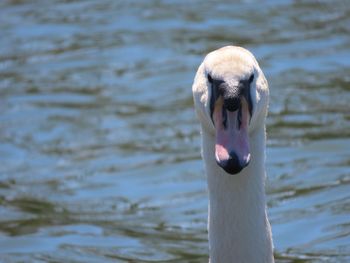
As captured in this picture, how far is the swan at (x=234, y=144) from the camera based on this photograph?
207 inches

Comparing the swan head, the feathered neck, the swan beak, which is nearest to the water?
the feathered neck

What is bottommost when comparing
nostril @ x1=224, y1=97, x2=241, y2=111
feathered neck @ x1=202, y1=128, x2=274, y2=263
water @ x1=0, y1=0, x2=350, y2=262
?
feathered neck @ x1=202, y1=128, x2=274, y2=263

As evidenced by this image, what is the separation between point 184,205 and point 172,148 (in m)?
1.12

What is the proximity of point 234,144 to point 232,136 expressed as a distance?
0.06 m

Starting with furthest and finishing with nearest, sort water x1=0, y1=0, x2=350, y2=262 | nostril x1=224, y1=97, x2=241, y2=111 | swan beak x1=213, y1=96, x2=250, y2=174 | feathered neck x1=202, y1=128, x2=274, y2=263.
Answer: water x1=0, y1=0, x2=350, y2=262 < feathered neck x1=202, y1=128, x2=274, y2=263 < nostril x1=224, y1=97, x2=241, y2=111 < swan beak x1=213, y1=96, x2=250, y2=174

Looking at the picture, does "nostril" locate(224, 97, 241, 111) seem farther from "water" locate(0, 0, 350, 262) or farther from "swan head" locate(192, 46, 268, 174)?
"water" locate(0, 0, 350, 262)

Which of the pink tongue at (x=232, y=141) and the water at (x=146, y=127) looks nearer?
the pink tongue at (x=232, y=141)

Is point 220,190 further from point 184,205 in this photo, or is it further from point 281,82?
point 281,82

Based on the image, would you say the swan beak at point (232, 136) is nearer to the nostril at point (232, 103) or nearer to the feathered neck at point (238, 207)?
the nostril at point (232, 103)

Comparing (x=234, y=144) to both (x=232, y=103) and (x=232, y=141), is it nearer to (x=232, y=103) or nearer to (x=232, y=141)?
(x=232, y=141)

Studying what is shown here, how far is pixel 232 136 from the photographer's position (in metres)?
5.21

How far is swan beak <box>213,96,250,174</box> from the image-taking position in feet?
16.7

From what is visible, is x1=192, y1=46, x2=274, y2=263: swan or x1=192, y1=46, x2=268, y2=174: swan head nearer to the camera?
x1=192, y1=46, x2=268, y2=174: swan head

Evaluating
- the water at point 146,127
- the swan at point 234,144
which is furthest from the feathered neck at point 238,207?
the water at point 146,127
